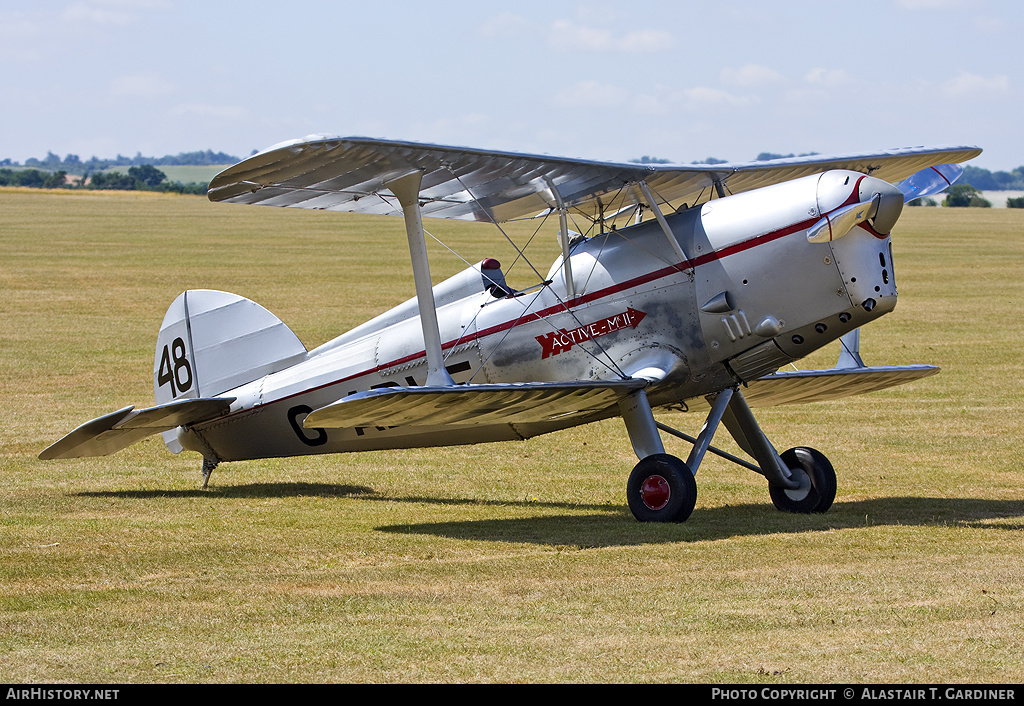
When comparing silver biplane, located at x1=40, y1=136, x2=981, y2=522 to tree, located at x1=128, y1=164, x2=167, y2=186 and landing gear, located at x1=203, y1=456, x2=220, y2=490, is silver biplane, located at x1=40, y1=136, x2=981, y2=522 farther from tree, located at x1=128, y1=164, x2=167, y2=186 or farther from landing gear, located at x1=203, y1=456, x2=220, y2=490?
tree, located at x1=128, y1=164, x2=167, y2=186

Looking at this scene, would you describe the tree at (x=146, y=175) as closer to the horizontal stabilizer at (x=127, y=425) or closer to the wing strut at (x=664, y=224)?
the horizontal stabilizer at (x=127, y=425)

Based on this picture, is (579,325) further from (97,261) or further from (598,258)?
(97,261)

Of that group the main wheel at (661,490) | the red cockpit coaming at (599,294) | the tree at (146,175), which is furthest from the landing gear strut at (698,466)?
the tree at (146,175)

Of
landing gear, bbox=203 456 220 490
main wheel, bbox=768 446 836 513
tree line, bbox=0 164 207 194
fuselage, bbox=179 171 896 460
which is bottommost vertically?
main wheel, bbox=768 446 836 513

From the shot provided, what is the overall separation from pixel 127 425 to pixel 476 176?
4273 millimetres

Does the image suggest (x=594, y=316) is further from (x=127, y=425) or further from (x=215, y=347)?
(x=127, y=425)

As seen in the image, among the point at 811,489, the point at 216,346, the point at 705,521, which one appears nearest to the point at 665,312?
the point at 705,521

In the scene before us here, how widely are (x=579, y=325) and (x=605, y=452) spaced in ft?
15.3

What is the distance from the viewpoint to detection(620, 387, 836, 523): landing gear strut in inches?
403

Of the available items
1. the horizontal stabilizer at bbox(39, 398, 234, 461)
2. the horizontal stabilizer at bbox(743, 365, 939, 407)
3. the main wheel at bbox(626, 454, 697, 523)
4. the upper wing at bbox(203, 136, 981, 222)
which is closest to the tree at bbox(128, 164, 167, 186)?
the horizontal stabilizer at bbox(39, 398, 234, 461)

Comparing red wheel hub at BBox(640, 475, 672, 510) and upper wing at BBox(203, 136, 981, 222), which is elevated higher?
upper wing at BBox(203, 136, 981, 222)

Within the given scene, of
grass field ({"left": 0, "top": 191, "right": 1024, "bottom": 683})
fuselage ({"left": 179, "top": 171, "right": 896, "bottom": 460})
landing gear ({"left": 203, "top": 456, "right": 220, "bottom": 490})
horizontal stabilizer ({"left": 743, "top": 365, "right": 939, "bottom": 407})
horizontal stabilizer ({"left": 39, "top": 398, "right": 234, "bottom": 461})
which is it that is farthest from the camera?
landing gear ({"left": 203, "top": 456, "right": 220, "bottom": 490})

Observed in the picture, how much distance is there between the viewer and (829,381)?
40.9ft

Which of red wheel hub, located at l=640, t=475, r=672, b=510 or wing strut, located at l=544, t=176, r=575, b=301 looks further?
wing strut, located at l=544, t=176, r=575, b=301
